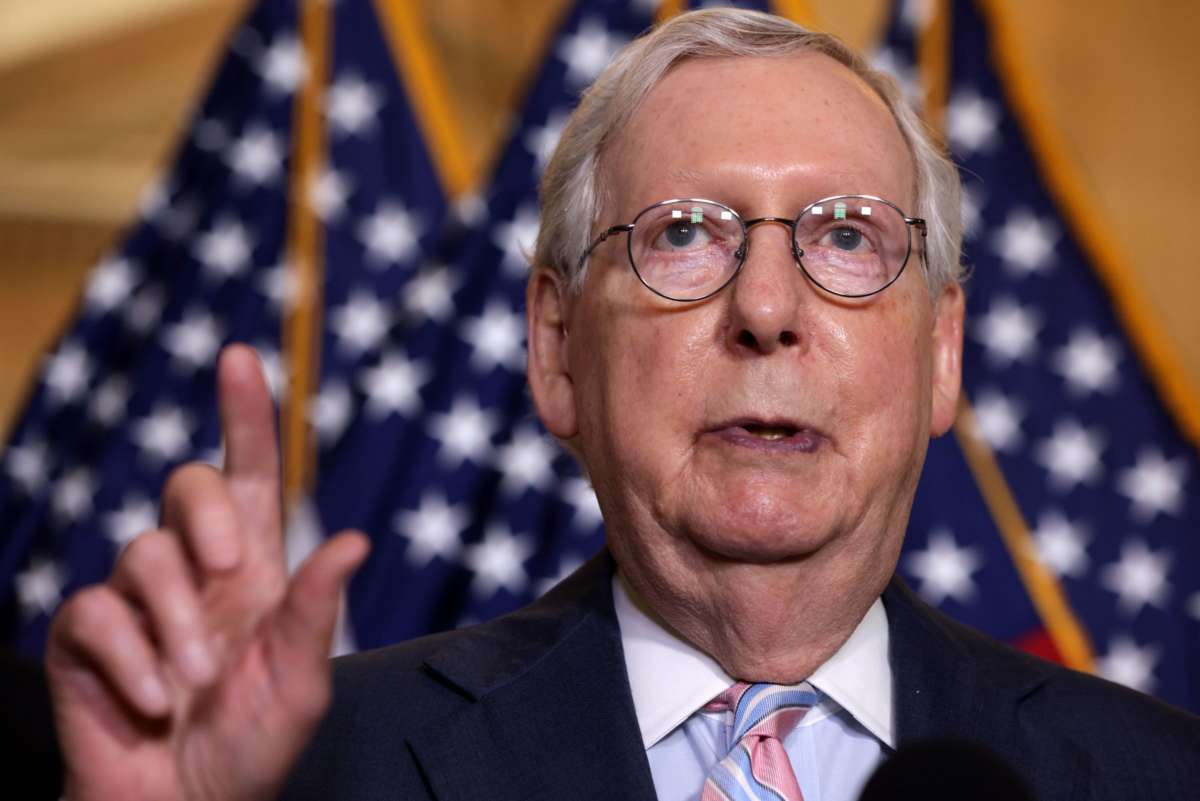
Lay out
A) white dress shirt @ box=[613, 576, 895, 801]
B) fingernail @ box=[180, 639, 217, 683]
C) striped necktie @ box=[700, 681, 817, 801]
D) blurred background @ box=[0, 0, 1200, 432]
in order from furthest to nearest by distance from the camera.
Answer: blurred background @ box=[0, 0, 1200, 432] < white dress shirt @ box=[613, 576, 895, 801] < striped necktie @ box=[700, 681, 817, 801] < fingernail @ box=[180, 639, 217, 683]

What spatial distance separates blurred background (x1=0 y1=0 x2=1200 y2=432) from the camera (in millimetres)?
3742

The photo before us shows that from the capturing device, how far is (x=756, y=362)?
157cm

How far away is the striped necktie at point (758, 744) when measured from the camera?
1515mm

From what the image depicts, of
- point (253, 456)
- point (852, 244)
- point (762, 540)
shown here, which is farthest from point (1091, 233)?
point (253, 456)

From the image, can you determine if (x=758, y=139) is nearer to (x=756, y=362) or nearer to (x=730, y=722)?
(x=756, y=362)

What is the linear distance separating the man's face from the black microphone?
0.45 meters

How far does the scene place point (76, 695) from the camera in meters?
1.17

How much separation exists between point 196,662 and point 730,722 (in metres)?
0.75

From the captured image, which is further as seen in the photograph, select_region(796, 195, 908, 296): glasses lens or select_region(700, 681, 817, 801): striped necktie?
select_region(796, 195, 908, 296): glasses lens

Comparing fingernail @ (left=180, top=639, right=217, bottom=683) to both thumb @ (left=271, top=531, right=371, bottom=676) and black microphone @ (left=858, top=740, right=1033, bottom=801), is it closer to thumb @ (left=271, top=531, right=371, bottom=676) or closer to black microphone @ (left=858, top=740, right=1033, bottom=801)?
thumb @ (left=271, top=531, right=371, bottom=676)

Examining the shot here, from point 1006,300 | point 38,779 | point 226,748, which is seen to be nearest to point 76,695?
point 226,748

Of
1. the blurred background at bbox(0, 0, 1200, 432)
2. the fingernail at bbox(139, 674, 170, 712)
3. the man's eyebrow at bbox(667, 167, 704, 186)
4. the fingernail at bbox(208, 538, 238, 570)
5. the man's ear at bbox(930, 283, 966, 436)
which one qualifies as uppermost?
the fingernail at bbox(208, 538, 238, 570)

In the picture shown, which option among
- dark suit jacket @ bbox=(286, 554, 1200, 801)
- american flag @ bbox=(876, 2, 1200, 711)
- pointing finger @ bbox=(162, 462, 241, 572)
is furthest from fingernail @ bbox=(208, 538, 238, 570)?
american flag @ bbox=(876, 2, 1200, 711)

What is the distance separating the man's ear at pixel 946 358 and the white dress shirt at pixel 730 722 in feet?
1.16
